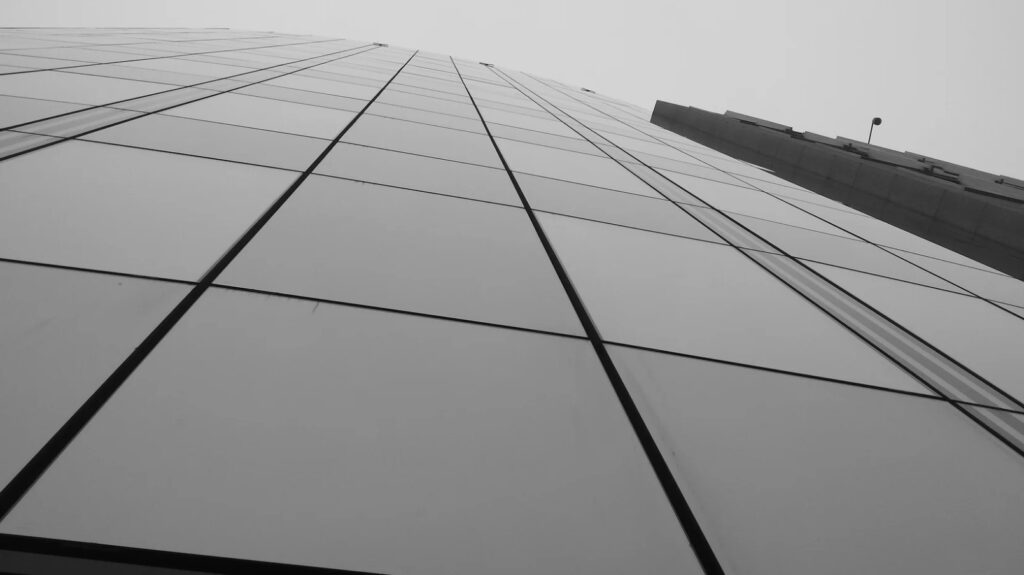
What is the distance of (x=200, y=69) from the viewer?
4.02 meters

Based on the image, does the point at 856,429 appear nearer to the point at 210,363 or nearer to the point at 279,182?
the point at 210,363

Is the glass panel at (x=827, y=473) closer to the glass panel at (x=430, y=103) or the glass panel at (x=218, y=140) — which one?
the glass panel at (x=218, y=140)

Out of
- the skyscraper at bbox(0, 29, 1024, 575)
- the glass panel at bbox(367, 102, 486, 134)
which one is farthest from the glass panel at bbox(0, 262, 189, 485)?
the glass panel at bbox(367, 102, 486, 134)

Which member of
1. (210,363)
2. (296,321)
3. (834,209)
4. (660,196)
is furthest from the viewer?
(834,209)

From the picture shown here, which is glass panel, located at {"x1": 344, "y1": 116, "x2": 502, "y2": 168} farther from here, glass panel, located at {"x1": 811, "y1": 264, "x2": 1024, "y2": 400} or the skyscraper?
glass panel, located at {"x1": 811, "y1": 264, "x2": 1024, "y2": 400}

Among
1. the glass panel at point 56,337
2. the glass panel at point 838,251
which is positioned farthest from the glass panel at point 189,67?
the glass panel at point 838,251

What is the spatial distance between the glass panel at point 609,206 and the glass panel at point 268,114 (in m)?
1.16

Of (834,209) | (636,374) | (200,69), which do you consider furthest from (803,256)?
(200,69)

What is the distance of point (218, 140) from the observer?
211cm

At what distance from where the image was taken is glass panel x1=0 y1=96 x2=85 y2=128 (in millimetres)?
1967

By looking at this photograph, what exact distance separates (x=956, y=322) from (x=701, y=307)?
1286 millimetres

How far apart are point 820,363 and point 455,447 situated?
1.12 metres

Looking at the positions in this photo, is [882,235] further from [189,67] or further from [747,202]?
[189,67]

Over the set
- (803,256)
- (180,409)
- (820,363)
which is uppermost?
(803,256)
